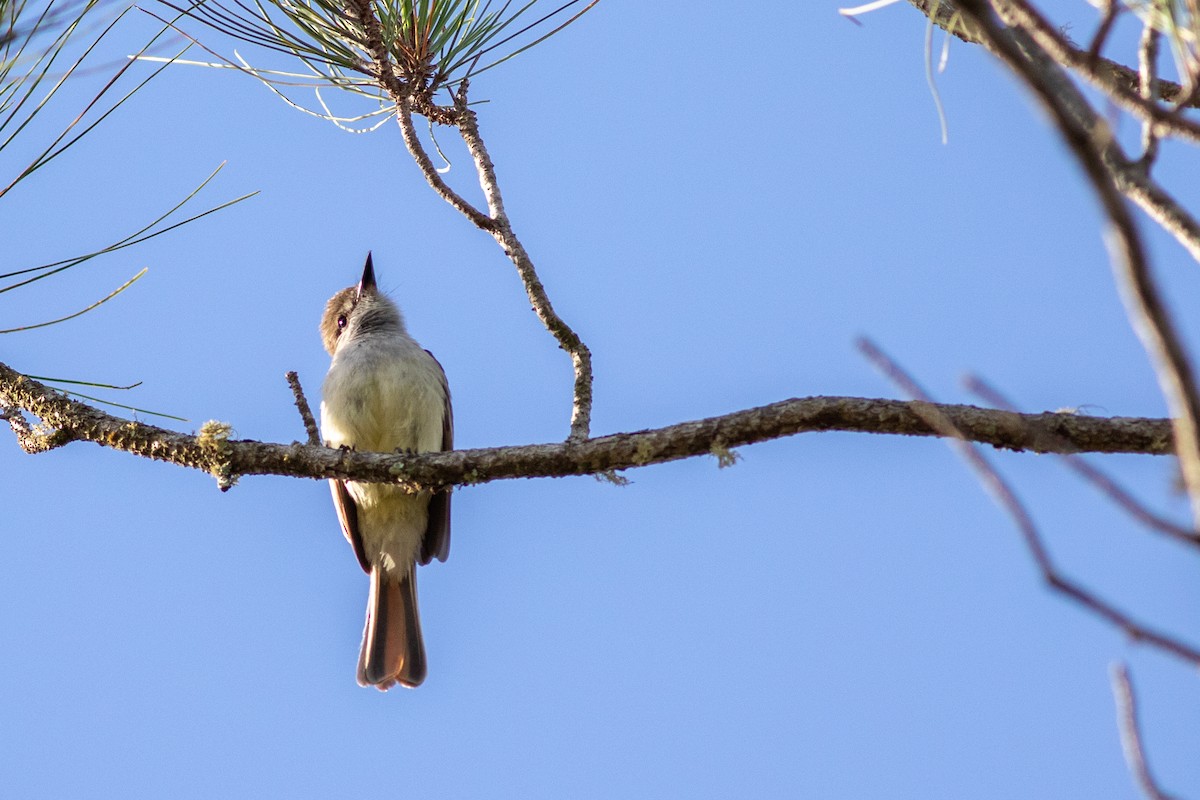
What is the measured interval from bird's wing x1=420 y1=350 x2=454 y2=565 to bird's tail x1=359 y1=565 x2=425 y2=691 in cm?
20

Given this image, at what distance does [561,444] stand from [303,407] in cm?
120

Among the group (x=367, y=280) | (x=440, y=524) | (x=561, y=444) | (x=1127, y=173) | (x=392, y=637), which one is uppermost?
(x=367, y=280)

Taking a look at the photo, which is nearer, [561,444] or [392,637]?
[561,444]

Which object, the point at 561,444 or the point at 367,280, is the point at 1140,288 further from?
the point at 367,280

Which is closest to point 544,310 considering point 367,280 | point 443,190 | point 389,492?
point 443,190

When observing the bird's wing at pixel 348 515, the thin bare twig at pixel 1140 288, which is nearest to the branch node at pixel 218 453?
the bird's wing at pixel 348 515

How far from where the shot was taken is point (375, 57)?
5027 millimetres

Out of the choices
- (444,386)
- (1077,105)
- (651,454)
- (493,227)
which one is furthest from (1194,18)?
(444,386)

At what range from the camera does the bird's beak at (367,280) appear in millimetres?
7980

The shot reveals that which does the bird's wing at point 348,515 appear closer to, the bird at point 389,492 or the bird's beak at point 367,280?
the bird at point 389,492

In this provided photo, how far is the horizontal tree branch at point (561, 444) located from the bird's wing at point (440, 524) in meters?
2.50

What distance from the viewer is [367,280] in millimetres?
8031

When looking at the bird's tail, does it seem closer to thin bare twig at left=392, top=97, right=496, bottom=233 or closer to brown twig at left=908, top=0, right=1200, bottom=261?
thin bare twig at left=392, top=97, right=496, bottom=233

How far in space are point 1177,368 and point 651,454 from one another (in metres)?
2.68
